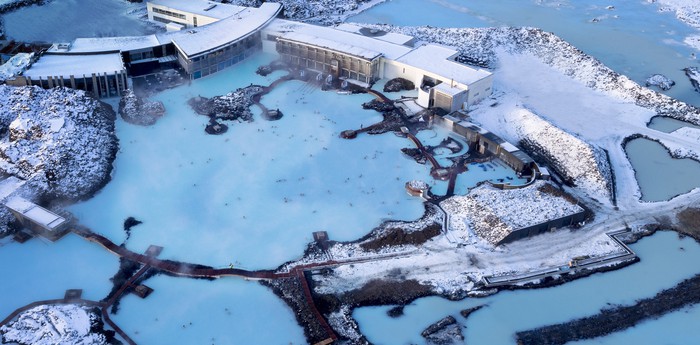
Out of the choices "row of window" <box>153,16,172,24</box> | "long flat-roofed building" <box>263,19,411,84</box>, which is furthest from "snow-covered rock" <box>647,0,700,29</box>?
"row of window" <box>153,16,172,24</box>

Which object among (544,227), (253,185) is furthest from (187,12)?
(544,227)

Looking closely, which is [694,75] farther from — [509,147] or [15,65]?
[15,65]

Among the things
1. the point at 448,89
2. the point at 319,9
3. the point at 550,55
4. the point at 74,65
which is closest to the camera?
the point at 448,89

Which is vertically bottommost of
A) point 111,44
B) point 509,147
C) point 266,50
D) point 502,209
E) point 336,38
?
point 502,209

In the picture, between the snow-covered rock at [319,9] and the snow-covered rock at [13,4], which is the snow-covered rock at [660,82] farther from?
the snow-covered rock at [13,4]

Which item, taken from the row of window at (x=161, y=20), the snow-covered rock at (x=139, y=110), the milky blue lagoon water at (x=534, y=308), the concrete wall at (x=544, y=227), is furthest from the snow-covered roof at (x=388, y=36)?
the milky blue lagoon water at (x=534, y=308)

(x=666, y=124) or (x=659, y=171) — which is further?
(x=666, y=124)

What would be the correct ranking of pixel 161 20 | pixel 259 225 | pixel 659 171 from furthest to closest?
pixel 161 20 < pixel 659 171 < pixel 259 225
